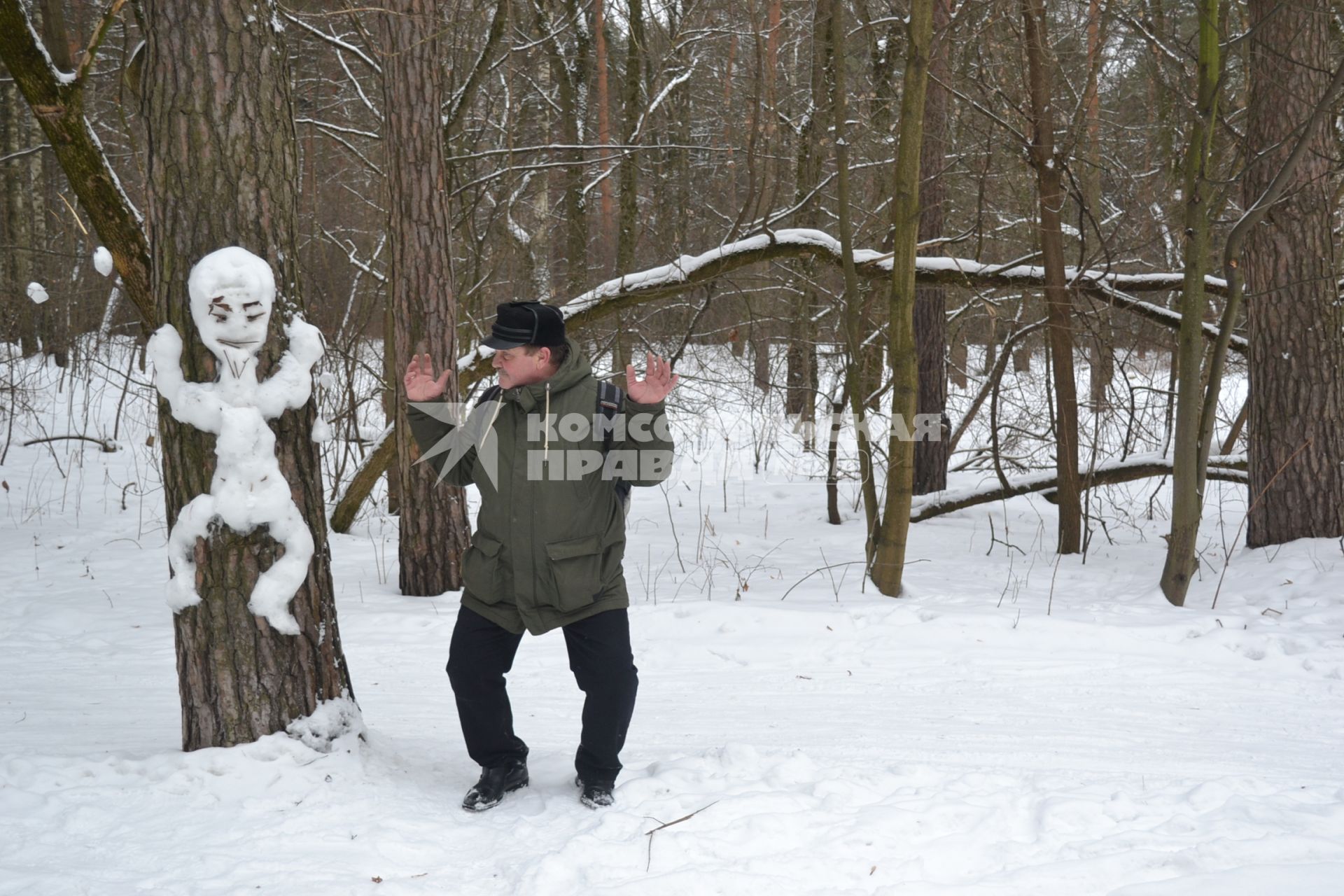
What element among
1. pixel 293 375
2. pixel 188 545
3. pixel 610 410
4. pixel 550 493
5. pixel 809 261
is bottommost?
pixel 188 545

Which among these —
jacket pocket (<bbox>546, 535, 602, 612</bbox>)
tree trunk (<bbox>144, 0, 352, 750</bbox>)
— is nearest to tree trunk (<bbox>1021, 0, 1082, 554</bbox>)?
jacket pocket (<bbox>546, 535, 602, 612</bbox>)

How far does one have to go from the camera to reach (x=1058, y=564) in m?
7.42

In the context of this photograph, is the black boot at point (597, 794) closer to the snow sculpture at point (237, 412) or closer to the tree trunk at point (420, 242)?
the snow sculpture at point (237, 412)

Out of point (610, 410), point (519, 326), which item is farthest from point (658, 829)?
point (519, 326)

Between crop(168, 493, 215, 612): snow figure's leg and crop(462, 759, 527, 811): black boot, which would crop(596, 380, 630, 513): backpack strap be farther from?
crop(168, 493, 215, 612): snow figure's leg

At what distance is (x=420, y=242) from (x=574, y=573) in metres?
3.86

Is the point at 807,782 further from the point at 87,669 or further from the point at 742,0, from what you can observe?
the point at 742,0

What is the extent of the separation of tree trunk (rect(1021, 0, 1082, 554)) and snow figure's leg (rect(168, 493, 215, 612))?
5.48m

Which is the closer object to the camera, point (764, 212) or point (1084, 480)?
point (1084, 480)

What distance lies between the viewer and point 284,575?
3162 mm

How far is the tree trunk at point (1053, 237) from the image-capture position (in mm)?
6590

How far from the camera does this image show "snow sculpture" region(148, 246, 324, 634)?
3.04m

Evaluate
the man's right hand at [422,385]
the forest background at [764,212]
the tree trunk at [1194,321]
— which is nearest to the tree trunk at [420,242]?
the forest background at [764,212]

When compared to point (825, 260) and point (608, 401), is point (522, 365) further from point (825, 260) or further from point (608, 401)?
point (825, 260)
